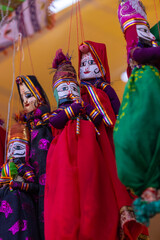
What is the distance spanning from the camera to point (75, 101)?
134 centimetres

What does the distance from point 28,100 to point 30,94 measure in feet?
0.12

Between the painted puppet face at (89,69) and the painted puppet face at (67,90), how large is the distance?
0.14 metres

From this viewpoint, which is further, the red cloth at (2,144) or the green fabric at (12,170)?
the red cloth at (2,144)

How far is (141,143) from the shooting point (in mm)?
826

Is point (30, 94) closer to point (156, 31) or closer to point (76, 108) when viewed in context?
point (76, 108)

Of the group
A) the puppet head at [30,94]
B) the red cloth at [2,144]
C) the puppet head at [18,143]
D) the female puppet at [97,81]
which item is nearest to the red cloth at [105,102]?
Result: the female puppet at [97,81]

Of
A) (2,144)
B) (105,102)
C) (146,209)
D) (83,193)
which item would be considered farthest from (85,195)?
(2,144)

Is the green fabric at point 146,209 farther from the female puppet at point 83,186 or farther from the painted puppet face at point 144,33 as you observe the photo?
the painted puppet face at point 144,33

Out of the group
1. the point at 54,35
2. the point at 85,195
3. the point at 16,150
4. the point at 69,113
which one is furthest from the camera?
the point at 54,35

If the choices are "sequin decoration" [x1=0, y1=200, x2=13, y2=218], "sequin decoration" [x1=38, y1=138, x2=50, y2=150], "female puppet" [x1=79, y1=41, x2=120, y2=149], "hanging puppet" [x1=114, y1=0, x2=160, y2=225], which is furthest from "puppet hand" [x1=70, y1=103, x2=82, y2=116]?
"sequin decoration" [x1=0, y1=200, x2=13, y2=218]

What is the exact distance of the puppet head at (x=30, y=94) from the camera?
1626mm

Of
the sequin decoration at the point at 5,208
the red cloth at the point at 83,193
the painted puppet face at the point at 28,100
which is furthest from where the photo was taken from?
the painted puppet face at the point at 28,100

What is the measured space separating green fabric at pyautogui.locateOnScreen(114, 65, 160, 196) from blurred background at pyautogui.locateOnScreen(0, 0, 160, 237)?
1119 millimetres

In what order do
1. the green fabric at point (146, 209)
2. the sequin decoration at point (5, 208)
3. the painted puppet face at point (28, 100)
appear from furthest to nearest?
the painted puppet face at point (28, 100)
the sequin decoration at point (5, 208)
the green fabric at point (146, 209)
